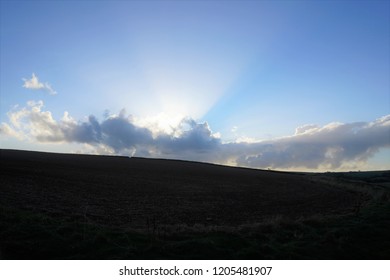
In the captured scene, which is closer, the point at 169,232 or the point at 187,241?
the point at 187,241

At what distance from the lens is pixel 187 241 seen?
45.3 feet

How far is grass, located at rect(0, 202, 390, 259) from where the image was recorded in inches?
487

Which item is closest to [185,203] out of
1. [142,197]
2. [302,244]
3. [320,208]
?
[142,197]

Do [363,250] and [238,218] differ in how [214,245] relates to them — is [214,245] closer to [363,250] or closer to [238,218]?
[363,250]

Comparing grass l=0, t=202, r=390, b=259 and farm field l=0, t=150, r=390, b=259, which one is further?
farm field l=0, t=150, r=390, b=259

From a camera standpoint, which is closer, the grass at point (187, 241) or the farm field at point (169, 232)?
the grass at point (187, 241)

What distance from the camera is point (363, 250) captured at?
549 inches

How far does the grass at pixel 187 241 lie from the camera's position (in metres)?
12.4

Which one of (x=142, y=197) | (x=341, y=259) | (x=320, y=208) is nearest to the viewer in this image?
(x=341, y=259)

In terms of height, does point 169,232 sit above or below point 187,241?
above

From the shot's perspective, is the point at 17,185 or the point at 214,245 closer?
the point at 214,245
